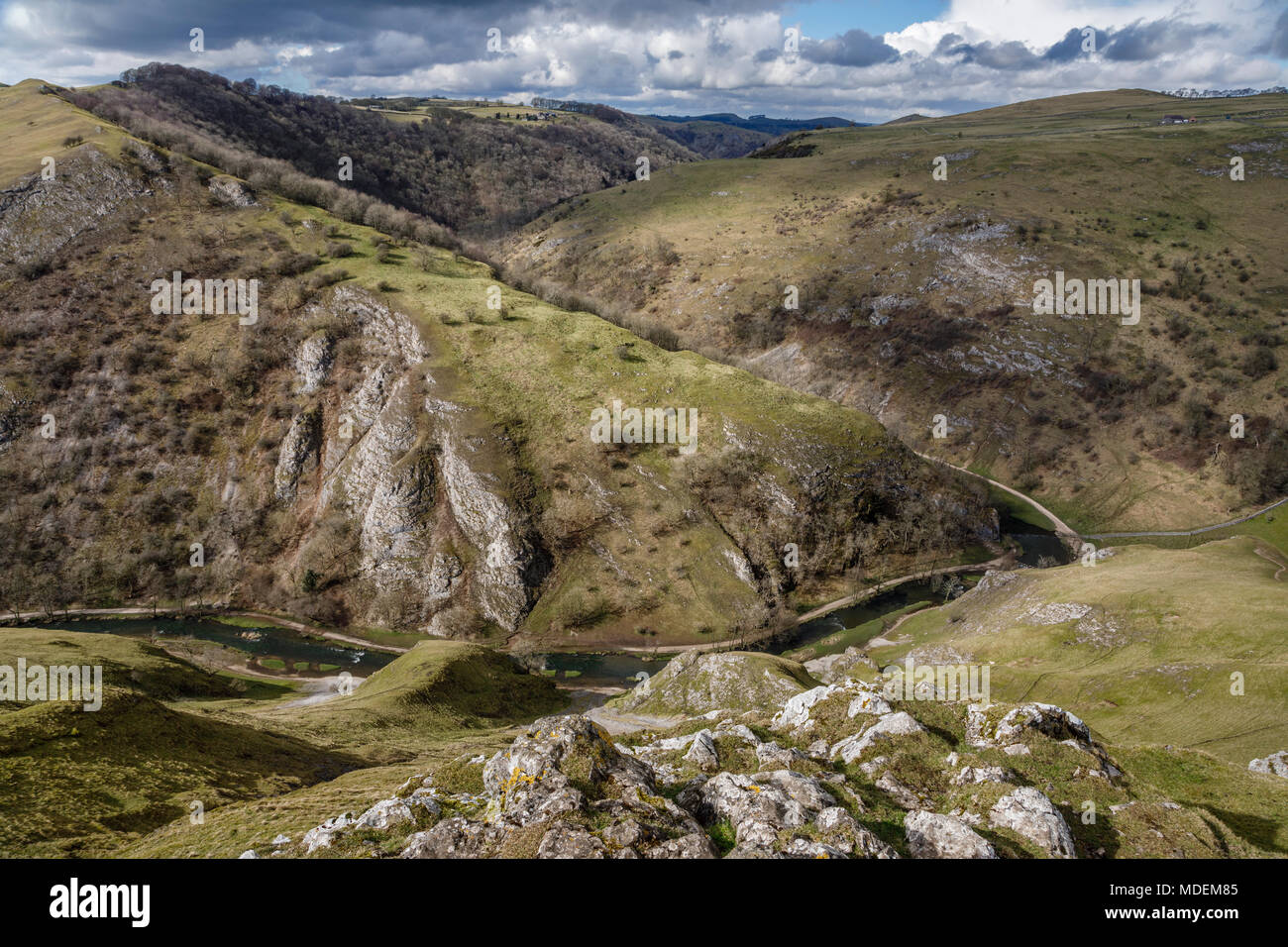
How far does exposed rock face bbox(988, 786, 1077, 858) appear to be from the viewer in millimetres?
14711

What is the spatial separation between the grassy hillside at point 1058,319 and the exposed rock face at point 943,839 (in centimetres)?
12472

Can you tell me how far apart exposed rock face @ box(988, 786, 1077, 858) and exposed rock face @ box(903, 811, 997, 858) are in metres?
1.49

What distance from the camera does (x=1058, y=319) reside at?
14638 cm

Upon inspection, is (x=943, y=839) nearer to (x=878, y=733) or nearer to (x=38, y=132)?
(x=878, y=733)

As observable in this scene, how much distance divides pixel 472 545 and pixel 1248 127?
857ft

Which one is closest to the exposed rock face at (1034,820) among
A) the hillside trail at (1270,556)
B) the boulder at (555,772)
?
the boulder at (555,772)

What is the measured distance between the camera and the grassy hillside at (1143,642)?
128ft

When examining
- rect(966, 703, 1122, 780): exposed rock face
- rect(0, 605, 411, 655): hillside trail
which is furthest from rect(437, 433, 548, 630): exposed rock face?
rect(966, 703, 1122, 780): exposed rock face

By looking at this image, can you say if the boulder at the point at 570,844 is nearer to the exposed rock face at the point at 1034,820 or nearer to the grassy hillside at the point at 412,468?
the exposed rock face at the point at 1034,820

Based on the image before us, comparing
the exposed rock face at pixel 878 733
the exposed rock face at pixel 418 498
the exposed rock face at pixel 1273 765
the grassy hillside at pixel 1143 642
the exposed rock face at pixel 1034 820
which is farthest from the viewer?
the exposed rock face at pixel 418 498

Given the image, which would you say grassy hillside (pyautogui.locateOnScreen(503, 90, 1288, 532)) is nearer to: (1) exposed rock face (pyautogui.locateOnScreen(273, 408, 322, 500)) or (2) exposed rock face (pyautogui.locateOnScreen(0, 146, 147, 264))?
(1) exposed rock face (pyautogui.locateOnScreen(273, 408, 322, 500))

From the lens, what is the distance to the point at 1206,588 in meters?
57.9

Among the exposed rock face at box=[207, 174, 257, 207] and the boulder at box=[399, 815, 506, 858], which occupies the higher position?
the exposed rock face at box=[207, 174, 257, 207]
